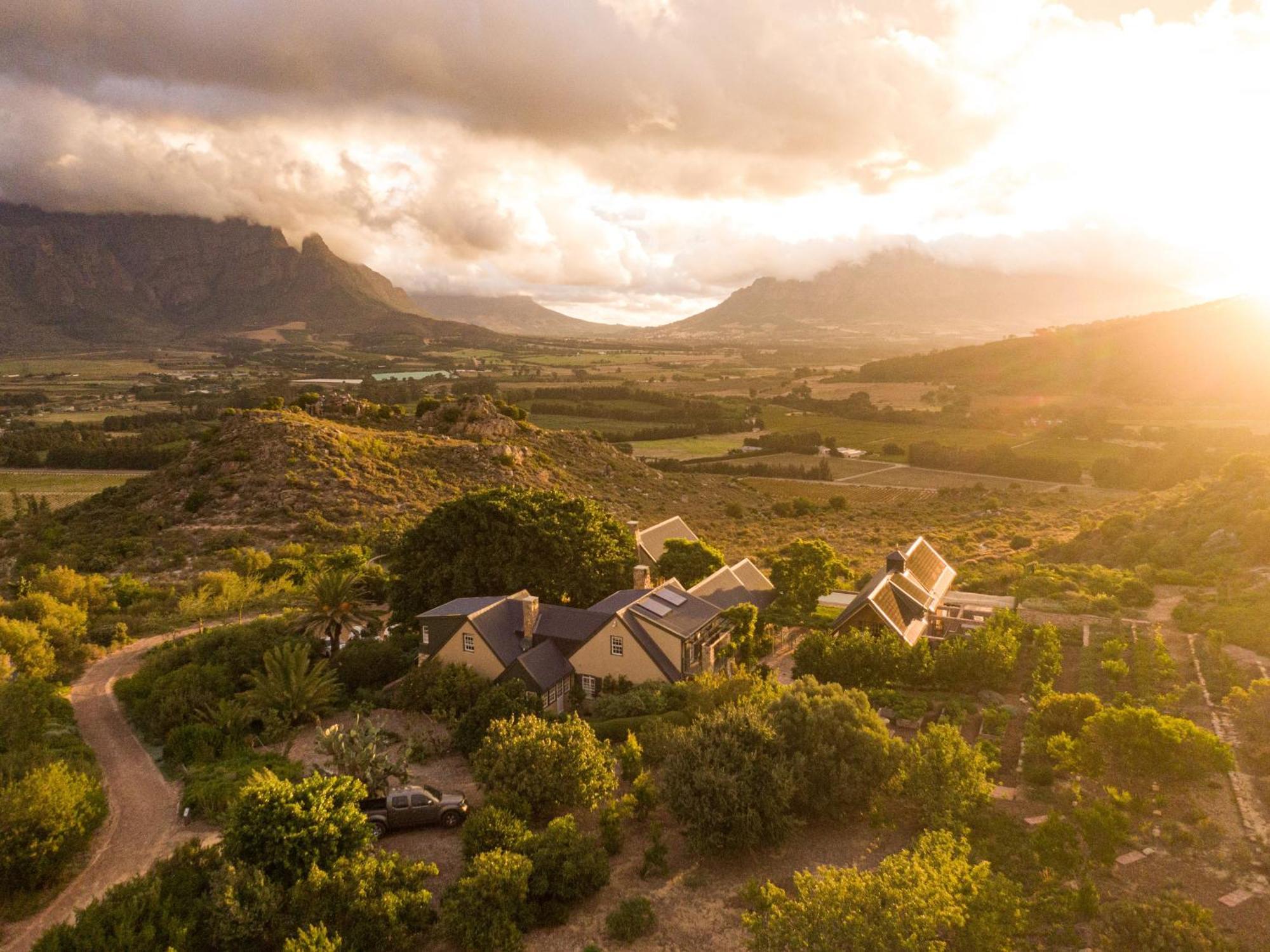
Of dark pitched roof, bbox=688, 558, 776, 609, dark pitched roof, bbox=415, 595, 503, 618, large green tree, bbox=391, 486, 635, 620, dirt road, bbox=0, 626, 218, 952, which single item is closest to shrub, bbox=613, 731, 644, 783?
dark pitched roof, bbox=415, 595, 503, 618

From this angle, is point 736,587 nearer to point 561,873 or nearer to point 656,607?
point 656,607

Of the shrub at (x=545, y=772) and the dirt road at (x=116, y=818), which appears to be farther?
the shrub at (x=545, y=772)

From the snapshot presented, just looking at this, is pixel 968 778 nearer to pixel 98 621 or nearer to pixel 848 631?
pixel 848 631

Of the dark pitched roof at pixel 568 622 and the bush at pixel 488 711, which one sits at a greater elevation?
the dark pitched roof at pixel 568 622

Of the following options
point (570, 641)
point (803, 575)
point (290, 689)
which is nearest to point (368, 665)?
point (290, 689)

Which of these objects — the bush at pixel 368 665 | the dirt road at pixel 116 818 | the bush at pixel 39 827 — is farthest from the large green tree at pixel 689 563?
the bush at pixel 39 827

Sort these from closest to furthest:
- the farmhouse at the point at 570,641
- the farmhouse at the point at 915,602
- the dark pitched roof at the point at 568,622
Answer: the farmhouse at the point at 570,641 → the dark pitched roof at the point at 568,622 → the farmhouse at the point at 915,602

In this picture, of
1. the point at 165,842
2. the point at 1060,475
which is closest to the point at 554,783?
the point at 165,842

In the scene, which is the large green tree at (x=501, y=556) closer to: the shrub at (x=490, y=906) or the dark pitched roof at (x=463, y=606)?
the dark pitched roof at (x=463, y=606)
